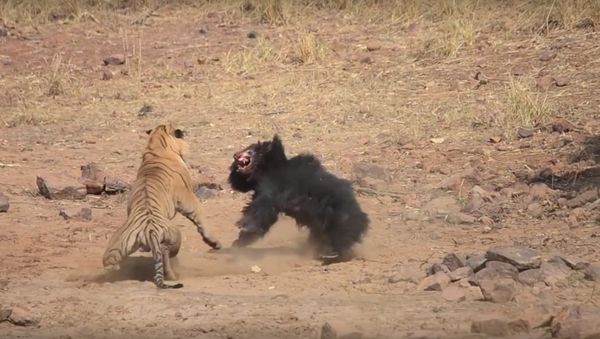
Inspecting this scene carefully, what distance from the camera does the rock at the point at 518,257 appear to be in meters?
6.67

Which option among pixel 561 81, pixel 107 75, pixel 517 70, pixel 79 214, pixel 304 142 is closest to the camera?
pixel 79 214

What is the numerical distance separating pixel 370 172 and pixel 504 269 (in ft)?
10.5

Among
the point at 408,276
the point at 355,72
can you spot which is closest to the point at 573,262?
the point at 408,276

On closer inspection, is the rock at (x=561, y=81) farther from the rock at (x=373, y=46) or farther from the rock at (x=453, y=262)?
the rock at (x=453, y=262)

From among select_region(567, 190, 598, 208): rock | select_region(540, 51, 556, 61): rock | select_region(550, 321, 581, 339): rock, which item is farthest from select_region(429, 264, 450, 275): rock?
select_region(540, 51, 556, 61): rock

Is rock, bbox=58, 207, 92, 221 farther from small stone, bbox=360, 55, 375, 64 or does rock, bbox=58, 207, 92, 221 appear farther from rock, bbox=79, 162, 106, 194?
small stone, bbox=360, 55, 375, 64

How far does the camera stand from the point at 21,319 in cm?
634

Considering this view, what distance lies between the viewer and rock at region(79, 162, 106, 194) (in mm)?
9742

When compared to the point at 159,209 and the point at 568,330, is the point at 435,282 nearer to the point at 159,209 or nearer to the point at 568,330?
the point at 568,330

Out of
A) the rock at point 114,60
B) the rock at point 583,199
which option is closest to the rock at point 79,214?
the rock at point 583,199

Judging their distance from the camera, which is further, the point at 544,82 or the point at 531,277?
the point at 544,82

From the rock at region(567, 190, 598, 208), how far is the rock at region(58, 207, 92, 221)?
12.6ft

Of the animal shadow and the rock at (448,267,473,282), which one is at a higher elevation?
the rock at (448,267,473,282)

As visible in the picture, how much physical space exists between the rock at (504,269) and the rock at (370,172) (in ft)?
10.00
